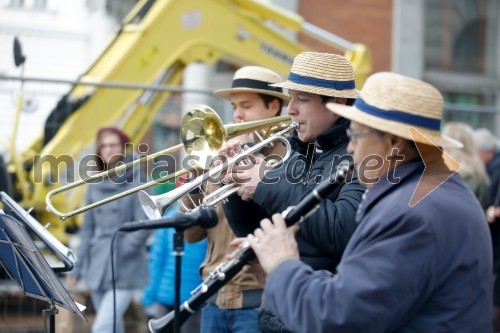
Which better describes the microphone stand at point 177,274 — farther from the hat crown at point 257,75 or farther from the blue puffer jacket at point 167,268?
the blue puffer jacket at point 167,268

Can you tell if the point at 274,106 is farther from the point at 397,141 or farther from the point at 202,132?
the point at 397,141

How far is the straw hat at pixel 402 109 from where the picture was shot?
2691 millimetres

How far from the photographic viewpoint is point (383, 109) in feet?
8.87

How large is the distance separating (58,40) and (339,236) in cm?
1062

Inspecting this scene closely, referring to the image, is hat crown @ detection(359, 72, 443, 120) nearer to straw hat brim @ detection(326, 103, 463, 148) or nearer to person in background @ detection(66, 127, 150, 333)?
straw hat brim @ detection(326, 103, 463, 148)

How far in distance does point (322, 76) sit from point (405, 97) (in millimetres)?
895

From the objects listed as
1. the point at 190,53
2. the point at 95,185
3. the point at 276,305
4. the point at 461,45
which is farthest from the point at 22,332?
the point at 461,45

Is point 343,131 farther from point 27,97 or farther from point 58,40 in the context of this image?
point 58,40

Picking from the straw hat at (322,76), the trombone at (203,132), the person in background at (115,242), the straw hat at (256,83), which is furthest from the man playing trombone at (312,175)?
the person in background at (115,242)

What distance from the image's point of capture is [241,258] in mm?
2977

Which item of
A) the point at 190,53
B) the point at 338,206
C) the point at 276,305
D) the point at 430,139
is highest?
the point at 190,53

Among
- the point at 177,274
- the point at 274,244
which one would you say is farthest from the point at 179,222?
the point at 274,244

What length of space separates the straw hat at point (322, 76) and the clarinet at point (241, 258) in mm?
648

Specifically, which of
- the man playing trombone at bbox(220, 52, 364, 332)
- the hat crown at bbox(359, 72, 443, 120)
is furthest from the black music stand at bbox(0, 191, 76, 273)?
the hat crown at bbox(359, 72, 443, 120)
